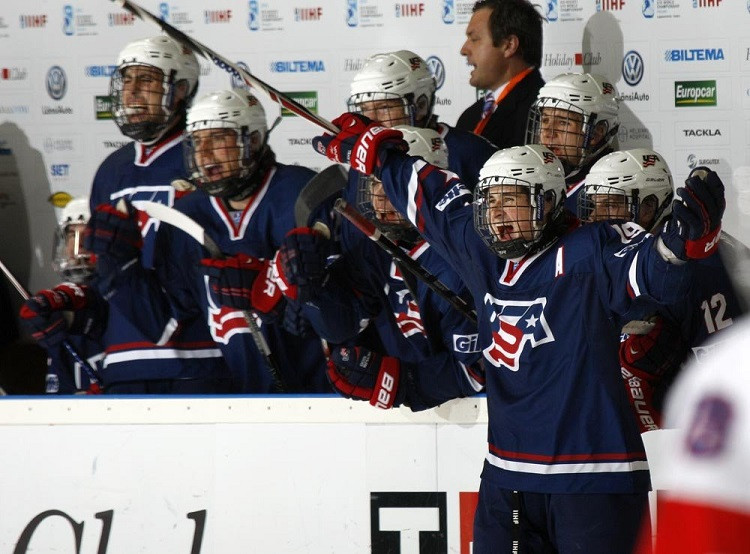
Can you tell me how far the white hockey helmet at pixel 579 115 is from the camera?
3559mm

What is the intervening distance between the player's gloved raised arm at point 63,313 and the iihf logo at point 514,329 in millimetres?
1809

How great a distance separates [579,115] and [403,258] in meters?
0.76

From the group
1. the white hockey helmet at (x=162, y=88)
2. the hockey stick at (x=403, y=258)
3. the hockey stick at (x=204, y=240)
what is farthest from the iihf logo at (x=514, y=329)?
the white hockey helmet at (x=162, y=88)

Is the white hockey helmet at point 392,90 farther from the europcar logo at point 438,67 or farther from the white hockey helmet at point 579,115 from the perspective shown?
the europcar logo at point 438,67

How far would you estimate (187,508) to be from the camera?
11.5ft

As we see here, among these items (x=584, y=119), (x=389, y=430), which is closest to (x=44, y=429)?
(x=389, y=430)

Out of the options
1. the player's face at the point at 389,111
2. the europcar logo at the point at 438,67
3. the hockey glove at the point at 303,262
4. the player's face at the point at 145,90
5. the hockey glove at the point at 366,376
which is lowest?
the hockey glove at the point at 366,376

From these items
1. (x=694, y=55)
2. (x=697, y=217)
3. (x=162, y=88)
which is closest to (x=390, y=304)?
(x=162, y=88)

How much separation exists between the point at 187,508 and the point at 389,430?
0.63m

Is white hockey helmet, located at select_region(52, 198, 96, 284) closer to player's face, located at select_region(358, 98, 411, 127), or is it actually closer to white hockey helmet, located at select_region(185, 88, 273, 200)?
white hockey helmet, located at select_region(185, 88, 273, 200)

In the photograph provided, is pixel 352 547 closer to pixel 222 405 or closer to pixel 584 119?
pixel 222 405

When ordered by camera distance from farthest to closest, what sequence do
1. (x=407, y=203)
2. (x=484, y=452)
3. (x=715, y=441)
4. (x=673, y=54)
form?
(x=673, y=54)
(x=484, y=452)
(x=407, y=203)
(x=715, y=441)

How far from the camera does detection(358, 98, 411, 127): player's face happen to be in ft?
12.2

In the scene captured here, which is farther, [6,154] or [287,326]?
[6,154]
